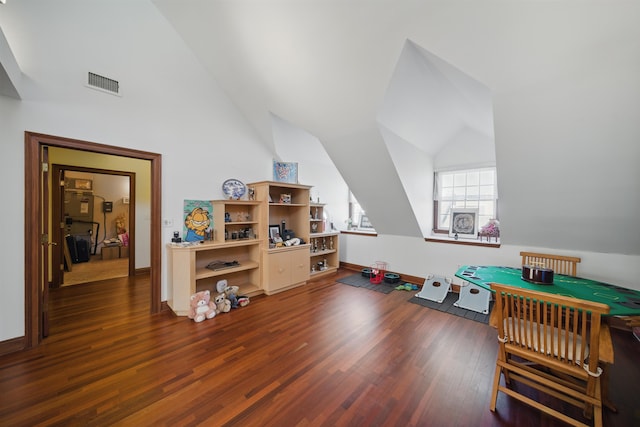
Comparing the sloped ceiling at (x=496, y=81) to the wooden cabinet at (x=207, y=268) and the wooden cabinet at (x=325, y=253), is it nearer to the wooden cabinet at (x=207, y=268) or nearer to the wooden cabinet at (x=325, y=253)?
the wooden cabinet at (x=325, y=253)

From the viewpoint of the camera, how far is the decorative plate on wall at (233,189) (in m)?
3.53

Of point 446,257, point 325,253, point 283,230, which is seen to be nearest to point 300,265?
point 283,230

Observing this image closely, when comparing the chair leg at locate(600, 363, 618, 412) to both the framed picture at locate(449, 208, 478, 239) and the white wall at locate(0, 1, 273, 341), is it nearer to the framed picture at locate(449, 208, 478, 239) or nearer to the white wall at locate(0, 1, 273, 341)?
the framed picture at locate(449, 208, 478, 239)

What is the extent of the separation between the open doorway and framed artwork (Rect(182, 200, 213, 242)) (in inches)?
80.0

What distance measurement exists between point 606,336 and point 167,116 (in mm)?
4570

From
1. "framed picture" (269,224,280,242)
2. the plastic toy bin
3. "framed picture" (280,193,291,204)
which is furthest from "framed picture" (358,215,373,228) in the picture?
"framed picture" (269,224,280,242)

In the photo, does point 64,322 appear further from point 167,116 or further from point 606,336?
point 606,336

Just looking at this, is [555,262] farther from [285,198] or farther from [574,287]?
[285,198]

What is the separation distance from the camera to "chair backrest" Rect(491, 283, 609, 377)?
1.26 metres

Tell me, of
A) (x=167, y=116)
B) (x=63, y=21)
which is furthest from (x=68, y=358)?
(x=63, y=21)

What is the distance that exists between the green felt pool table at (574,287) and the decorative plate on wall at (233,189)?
306cm

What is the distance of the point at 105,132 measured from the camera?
2.57 meters

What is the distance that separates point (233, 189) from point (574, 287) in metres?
3.93

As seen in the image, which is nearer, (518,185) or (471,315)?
(518,185)
